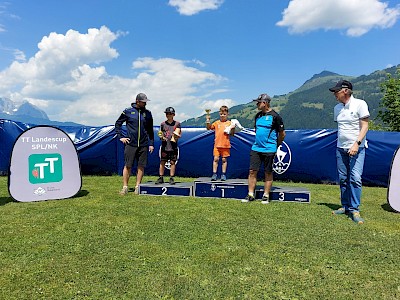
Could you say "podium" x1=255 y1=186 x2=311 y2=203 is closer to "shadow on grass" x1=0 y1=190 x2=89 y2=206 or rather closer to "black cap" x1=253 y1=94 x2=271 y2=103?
"black cap" x1=253 y1=94 x2=271 y2=103

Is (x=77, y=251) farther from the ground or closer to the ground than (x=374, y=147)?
closer to the ground

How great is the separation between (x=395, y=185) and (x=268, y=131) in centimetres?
260

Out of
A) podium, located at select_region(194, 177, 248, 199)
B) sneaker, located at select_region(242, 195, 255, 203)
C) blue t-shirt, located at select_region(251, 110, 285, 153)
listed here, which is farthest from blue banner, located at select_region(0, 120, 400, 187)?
blue t-shirt, located at select_region(251, 110, 285, 153)

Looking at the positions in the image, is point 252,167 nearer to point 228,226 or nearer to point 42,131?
point 228,226

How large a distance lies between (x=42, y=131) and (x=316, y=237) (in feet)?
18.6

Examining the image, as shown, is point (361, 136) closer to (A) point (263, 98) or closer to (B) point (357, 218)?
(B) point (357, 218)

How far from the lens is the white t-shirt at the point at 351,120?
4.91m

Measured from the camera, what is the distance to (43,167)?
6.31 metres

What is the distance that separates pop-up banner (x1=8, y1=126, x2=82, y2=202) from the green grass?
399 millimetres

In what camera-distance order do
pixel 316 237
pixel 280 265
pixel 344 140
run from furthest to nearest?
pixel 344 140
pixel 316 237
pixel 280 265

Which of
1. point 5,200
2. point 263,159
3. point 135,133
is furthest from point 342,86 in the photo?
point 5,200

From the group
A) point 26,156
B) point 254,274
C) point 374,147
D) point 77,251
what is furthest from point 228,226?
point 374,147

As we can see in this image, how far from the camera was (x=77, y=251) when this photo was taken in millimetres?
3564

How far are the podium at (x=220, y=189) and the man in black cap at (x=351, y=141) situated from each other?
201 cm
